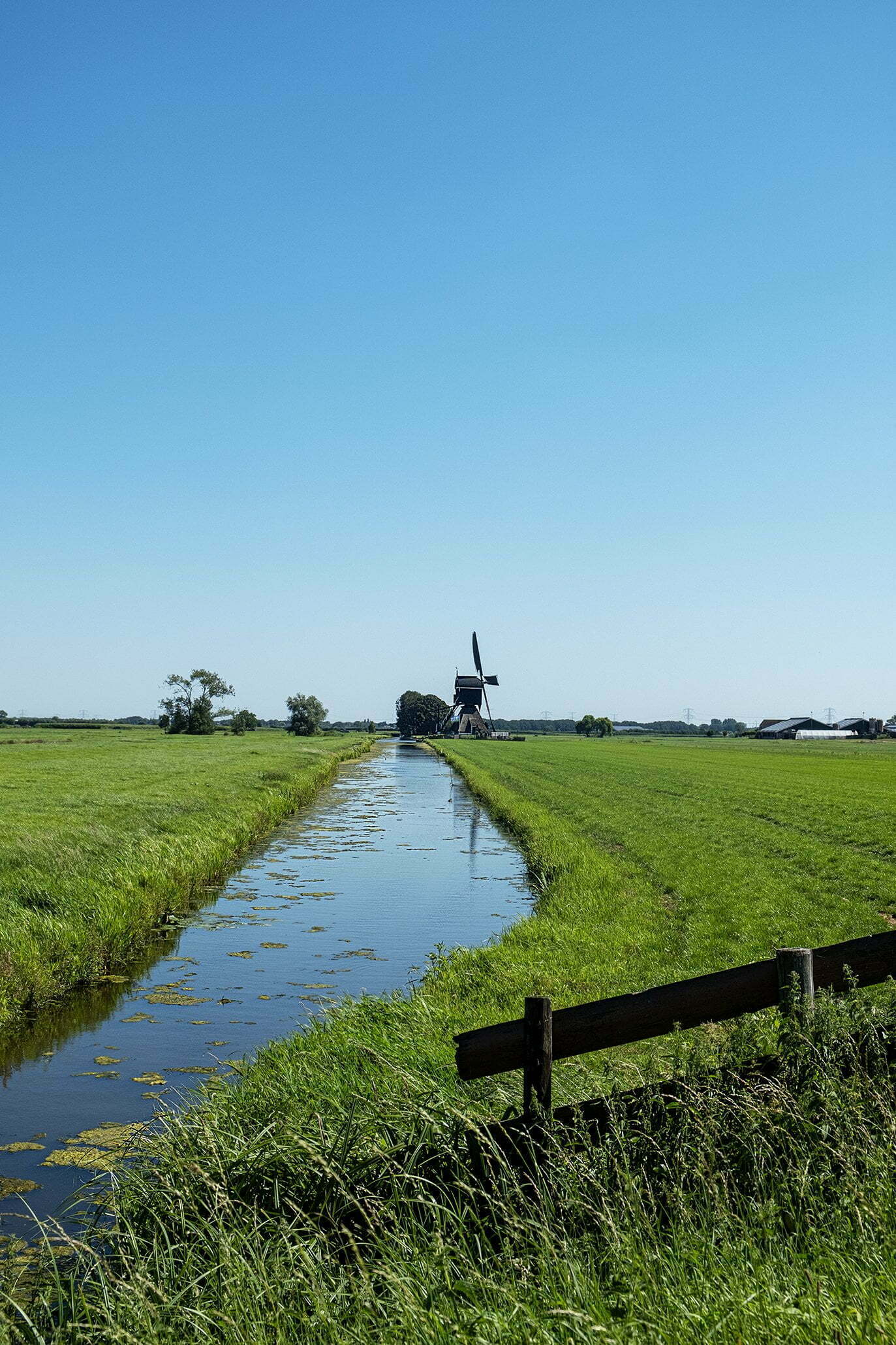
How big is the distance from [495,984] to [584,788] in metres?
32.8

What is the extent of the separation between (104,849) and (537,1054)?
1617 cm

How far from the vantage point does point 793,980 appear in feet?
19.1

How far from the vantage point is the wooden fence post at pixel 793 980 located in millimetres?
5785

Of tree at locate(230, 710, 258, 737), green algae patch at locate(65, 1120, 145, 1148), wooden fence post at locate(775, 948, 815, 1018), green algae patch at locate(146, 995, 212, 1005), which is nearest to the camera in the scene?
wooden fence post at locate(775, 948, 815, 1018)

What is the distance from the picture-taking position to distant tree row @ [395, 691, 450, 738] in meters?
161

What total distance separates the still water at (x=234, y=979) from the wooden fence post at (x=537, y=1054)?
4285 mm

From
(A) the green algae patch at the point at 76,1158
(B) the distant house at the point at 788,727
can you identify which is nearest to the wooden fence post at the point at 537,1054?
(A) the green algae patch at the point at 76,1158

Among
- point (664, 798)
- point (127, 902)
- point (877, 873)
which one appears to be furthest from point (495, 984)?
point (664, 798)

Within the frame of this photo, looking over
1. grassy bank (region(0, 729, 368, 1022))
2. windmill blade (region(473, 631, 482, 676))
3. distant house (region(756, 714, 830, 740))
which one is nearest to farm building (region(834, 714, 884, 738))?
distant house (region(756, 714, 830, 740))

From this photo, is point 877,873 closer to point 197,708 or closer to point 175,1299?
point 175,1299

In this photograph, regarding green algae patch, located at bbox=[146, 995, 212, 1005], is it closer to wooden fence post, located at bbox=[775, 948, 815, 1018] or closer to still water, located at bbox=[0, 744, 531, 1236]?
still water, located at bbox=[0, 744, 531, 1236]

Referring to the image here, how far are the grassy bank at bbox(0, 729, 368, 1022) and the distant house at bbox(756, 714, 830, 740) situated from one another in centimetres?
14423

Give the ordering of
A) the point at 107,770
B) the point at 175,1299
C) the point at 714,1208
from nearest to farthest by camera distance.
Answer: the point at 175,1299 → the point at 714,1208 → the point at 107,770

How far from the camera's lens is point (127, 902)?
16906 millimetres
